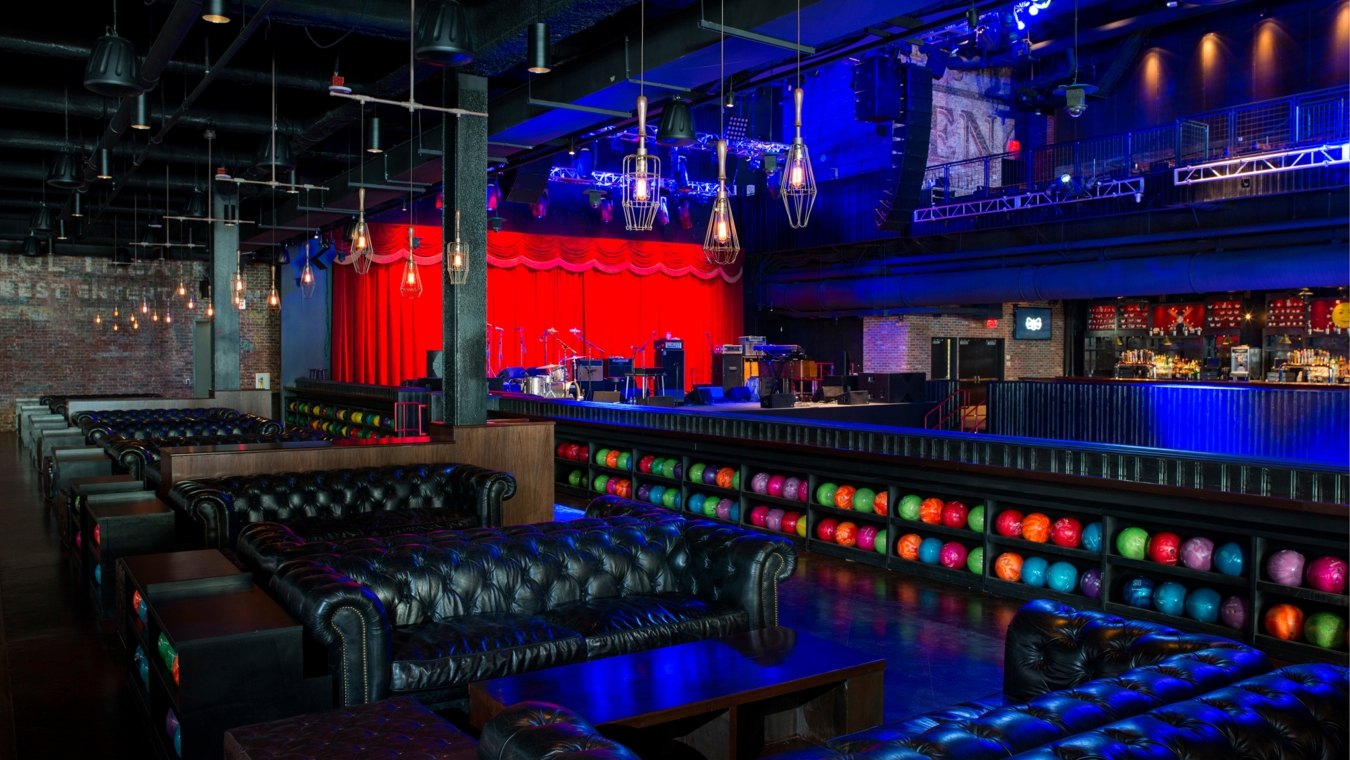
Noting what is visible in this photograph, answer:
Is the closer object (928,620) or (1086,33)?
(928,620)

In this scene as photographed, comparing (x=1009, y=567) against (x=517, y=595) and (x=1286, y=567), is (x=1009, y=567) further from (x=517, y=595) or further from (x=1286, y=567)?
(x=517, y=595)

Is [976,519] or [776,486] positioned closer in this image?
[976,519]

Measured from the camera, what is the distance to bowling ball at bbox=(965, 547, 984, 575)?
5.93 m

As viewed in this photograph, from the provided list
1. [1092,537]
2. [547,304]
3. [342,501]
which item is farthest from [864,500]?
[547,304]

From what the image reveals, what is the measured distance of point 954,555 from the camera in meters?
6.09

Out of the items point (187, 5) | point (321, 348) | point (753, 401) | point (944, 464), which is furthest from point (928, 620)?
point (321, 348)

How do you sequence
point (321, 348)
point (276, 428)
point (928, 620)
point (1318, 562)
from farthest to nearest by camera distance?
1. point (321, 348)
2. point (276, 428)
3. point (928, 620)
4. point (1318, 562)

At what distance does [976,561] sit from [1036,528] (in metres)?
0.48

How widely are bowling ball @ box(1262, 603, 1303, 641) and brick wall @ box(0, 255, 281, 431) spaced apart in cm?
1693

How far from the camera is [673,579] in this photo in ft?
14.7

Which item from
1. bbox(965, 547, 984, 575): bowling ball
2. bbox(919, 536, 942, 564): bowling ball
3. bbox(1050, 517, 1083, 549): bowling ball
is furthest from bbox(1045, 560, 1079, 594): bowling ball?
bbox(919, 536, 942, 564): bowling ball

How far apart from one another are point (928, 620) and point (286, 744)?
372 centimetres

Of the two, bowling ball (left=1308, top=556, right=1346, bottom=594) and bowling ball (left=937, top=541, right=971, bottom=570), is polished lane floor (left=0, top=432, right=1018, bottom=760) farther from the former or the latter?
bowling ball (left=1308, top=556, right=1346, bottom=594)

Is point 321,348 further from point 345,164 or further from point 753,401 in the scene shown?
point 753,401
